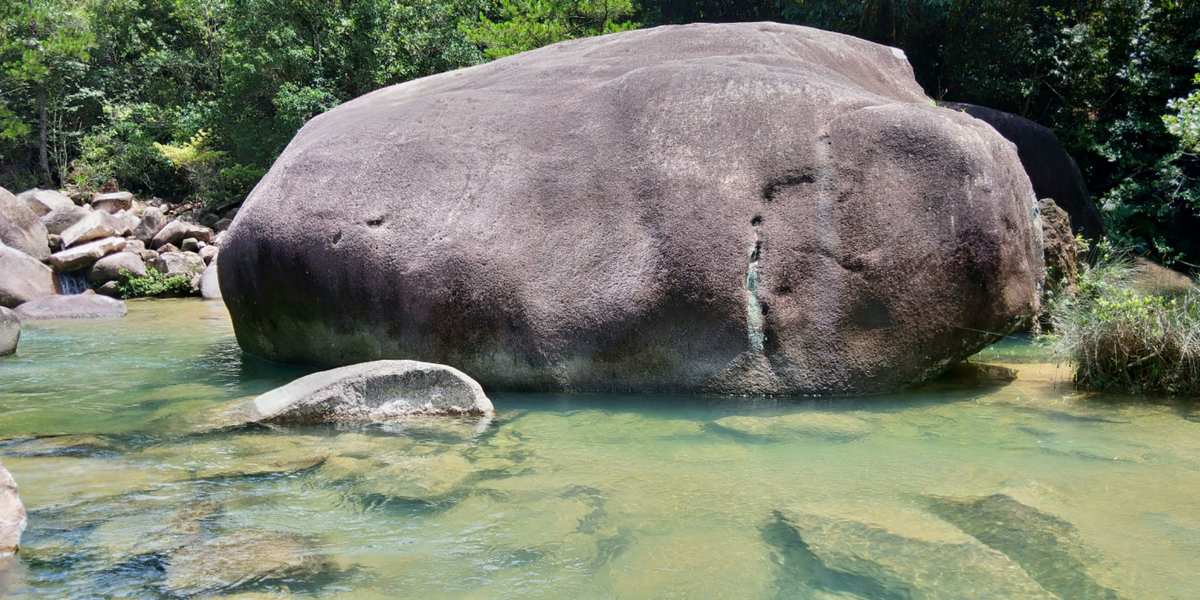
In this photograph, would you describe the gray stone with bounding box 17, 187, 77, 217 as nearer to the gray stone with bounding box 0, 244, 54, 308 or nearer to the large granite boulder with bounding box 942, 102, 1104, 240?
the gray stone with bounding box 0, 244, 54, 308

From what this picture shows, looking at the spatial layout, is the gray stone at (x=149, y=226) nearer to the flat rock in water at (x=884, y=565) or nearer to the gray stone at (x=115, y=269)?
the gray stone at (x=115, y=269)

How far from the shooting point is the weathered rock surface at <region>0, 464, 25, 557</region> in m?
3.17

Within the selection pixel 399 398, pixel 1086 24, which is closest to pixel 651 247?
pixel 399 398

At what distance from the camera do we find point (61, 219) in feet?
52.7

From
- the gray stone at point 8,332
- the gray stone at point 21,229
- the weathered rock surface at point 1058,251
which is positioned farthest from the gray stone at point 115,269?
the weathered rock surface at point 1058,251

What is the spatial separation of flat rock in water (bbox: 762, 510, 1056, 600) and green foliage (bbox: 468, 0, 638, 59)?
13.0m

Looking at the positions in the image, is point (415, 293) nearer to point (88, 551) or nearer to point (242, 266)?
point (242, 266)

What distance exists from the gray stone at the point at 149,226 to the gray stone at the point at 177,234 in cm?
25

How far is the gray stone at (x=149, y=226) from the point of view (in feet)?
53.1

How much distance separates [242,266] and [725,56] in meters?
3.59

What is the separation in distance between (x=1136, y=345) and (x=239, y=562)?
4.76 metres

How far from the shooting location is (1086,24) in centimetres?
1222

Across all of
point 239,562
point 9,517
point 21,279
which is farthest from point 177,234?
point 239,562

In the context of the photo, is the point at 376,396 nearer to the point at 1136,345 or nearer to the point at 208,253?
the point at 1136,345
